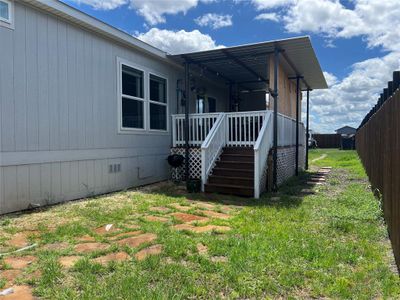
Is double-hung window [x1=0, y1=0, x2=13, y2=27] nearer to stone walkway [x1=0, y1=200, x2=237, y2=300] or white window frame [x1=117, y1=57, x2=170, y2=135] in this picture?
white window frame [x1=117, y1=57, x2=170, y2=135]

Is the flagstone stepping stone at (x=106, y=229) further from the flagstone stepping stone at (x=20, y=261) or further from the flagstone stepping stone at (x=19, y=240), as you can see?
the flagstone stepping stone at (x=20, y=261)

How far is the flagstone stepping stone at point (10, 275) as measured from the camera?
264 cm

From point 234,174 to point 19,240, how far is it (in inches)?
179

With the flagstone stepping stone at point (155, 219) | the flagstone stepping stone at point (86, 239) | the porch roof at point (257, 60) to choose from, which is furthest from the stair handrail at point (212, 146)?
the flagstone stepping stone at point (86, 239)

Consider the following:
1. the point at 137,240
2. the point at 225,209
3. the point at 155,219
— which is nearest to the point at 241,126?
the point at 225,209

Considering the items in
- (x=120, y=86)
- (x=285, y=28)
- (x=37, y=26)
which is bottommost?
(x=120, y=86)

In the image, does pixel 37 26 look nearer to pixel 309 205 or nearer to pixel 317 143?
pixel 309 205

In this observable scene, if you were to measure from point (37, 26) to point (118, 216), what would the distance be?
3493 mm

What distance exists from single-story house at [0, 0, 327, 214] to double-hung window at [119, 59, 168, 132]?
3cm

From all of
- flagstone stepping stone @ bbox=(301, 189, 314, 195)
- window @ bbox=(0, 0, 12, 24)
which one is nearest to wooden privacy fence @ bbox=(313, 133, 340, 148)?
flagstone stepping stone @ bbox=(301, 189, 314, 195)

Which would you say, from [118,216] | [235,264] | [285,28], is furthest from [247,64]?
[235,264]

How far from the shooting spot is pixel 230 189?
271 inches

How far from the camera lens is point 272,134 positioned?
777cm

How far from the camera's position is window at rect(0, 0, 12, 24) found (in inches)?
191
